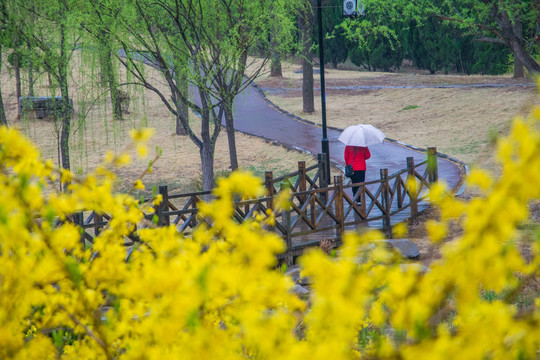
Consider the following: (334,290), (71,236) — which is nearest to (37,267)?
(71,236)

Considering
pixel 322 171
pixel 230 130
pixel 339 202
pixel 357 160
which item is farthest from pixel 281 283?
pixel 230 130

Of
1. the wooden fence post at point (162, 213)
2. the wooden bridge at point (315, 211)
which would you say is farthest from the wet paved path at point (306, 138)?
the wooden fence post at point (162, 213)

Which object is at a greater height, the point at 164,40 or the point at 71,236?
the point at 164,40

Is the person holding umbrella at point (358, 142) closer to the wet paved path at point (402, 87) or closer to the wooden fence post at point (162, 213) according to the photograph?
the wooden fence post at point (162, 213)

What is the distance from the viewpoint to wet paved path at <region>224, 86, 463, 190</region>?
1719cm

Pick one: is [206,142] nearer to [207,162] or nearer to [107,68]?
[207,162]

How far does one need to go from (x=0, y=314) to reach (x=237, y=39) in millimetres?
10953

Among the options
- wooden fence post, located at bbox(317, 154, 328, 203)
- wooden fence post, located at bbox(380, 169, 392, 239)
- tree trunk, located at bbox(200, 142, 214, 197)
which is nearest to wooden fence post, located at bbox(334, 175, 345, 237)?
wooden fence post, located at bbox(380, 169, 392, 239)

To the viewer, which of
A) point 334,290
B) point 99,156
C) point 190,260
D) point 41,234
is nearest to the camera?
point 334,290

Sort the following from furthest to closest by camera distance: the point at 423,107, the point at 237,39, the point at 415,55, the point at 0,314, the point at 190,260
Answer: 1. the point at 415,55
2. the point at 423,107
3. the point at 237,39
4. the point at 0,314
5. the point at 190,260

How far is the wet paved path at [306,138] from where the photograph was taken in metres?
17.2

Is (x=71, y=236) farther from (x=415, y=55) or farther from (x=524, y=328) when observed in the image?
(x=415, y=55)

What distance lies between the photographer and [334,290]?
1.69 m

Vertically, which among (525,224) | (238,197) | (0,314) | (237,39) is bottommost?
(525,224)
